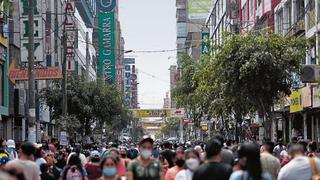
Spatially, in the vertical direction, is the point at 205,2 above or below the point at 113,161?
above

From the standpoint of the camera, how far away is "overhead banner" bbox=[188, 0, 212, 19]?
143900 mm

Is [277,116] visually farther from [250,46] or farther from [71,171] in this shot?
[71,171]

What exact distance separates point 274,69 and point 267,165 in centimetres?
1772

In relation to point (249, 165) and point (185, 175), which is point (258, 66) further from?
point (249, 165)

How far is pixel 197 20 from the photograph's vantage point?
147 metres

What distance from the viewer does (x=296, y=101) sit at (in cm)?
3728

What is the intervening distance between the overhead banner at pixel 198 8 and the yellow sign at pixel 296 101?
104 meters

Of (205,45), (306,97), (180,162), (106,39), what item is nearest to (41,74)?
(306,97)

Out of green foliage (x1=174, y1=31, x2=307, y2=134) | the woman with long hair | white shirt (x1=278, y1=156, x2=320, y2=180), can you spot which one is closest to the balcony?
green foliage (x1=174, y1=31, x2=307, y2=134)

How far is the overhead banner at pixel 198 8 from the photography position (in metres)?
144

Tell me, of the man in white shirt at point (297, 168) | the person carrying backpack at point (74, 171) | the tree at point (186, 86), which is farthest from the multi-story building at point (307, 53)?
the man in white shirt at point (297, 168)

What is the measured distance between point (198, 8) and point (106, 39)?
121 feet

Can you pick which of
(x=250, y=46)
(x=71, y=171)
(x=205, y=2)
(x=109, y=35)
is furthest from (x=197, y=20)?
(x=71, y=171)

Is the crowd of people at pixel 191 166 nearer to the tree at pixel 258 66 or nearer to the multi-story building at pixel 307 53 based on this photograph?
the tree at pixel 258 66
